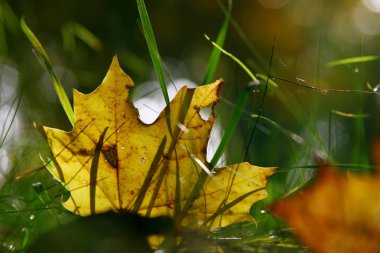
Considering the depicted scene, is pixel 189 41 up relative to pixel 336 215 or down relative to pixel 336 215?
up

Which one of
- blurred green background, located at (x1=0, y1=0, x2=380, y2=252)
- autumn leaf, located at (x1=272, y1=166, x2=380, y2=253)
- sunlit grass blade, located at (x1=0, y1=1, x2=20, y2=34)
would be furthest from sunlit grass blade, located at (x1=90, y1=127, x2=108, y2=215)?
blurred green background, located at (x1=0, y1=0, x2=380, y2=252)

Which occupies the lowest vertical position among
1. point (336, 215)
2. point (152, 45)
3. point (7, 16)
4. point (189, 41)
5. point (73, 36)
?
point (336, 215)

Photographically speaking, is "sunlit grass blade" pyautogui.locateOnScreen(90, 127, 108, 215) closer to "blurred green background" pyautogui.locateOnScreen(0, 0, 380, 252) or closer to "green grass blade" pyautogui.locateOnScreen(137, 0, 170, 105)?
"green grass blade" pyautogui.locateOnScreen(137, 0, 170, 105)

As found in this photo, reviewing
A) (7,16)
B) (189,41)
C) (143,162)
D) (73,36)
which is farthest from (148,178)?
(189,41)

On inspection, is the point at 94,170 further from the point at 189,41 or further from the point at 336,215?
the point at 189,41

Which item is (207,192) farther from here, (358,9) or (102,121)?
(358,9)

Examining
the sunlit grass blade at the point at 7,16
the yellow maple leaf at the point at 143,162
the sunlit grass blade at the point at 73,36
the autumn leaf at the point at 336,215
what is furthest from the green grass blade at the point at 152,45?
the sunlit grass blade at the point at 7,16

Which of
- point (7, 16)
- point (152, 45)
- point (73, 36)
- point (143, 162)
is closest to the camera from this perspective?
point (143, 162)

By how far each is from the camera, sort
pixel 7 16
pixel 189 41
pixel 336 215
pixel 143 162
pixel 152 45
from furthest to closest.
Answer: pixel 189 41 < pixel 7 16 < pixel 152 45 < pixel 143 162 < pixel 336 215
